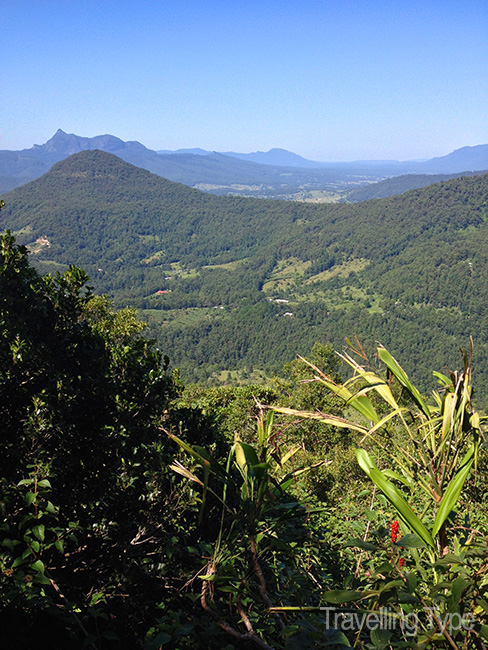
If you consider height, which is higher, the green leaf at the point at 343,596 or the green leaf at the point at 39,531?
the green leaf at the point at 343,596

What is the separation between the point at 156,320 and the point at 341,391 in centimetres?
11141

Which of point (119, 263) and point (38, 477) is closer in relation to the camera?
point (38, 477)

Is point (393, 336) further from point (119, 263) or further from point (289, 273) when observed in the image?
point (119, 263)

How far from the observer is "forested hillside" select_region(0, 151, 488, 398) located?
315 ft

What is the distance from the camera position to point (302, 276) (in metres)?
147

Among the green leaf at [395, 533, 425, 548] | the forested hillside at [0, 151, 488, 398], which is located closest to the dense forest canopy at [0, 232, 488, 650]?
the green leaf at [395, 533, 425, 548]

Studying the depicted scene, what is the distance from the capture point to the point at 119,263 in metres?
173

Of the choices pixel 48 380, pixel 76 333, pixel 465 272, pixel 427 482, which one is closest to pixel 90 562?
pixel 48 380

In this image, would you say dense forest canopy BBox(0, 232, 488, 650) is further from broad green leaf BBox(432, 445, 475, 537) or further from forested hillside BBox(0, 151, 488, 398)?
forested hillside BBox(0, 151, 488, 398)

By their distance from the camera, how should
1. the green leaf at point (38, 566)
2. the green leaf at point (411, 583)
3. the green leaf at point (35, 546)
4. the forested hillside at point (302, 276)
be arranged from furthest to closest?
1. the forested hillside at point (302, 276)
2. the green leaf at point (35, 546)
3. the green leaf at point (38, 566)
4. the green leaf at point (411, 583)

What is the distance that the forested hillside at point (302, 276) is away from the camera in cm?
9606

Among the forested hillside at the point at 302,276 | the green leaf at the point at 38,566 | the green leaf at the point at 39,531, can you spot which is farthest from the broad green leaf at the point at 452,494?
the forested hillside at the point at 302,276

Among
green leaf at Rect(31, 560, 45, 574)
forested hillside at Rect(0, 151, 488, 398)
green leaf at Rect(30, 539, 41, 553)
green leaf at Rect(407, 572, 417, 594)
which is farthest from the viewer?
forested hillside at Rect(0, 151, 488, 398)

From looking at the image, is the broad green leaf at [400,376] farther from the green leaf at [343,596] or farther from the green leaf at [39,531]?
the green leaf at [39,531]
